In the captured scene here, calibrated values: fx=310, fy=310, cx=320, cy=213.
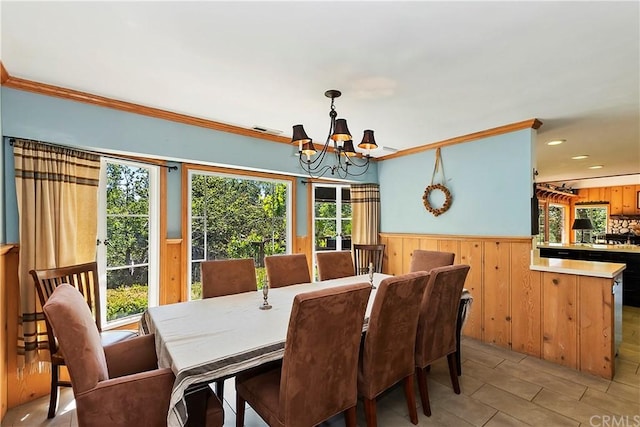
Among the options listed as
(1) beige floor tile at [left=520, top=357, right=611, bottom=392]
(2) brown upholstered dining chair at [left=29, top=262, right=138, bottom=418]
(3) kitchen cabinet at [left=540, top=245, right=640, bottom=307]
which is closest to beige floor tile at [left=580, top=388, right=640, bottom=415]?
(1) beige floor tile at [left=520, top=357, right=611, bottom=392]

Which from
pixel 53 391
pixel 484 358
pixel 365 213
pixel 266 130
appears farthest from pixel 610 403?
pixel 53 391

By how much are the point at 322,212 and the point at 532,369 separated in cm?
291

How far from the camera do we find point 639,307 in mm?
4527

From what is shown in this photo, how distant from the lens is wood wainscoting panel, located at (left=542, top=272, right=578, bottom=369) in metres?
2.79

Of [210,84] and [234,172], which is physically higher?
[210,84]

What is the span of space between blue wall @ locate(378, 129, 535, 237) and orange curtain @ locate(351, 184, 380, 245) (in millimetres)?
176

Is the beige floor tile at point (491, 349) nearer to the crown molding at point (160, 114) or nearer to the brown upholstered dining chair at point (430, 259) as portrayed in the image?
the brown upholstered dining chair at point (430, 259)

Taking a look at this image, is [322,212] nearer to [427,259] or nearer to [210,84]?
[427,259]

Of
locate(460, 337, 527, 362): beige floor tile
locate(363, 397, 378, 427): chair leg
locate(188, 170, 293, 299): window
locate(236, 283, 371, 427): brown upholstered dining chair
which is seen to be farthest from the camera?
locate(188, 170, 293, 299): window

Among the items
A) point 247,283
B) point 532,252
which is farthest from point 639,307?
point 247,283

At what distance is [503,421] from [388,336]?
3.51 feet

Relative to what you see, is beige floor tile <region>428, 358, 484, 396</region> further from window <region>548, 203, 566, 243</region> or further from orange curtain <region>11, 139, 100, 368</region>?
window <region>548, 203, 566, 243</region>

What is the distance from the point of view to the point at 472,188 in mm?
3523

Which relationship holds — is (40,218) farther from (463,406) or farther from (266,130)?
(463,406)
